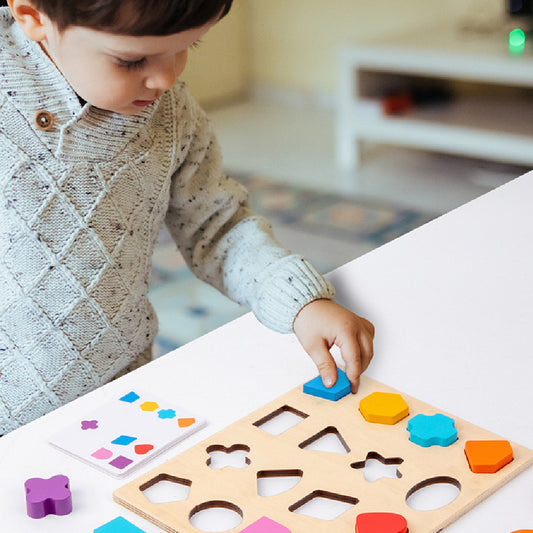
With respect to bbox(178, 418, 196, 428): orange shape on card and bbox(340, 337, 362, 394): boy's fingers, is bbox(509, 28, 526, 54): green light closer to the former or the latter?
bbox(340, 337, 362, 394): boy's fingers

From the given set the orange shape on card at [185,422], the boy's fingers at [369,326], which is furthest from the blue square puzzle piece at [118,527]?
the boy's fingers at [369,326]

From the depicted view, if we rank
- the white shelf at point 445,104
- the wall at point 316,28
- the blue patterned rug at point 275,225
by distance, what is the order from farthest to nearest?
the wall at point 316,28 → the white shelf at point 445,104 → the blue patterned rug at point 275,225

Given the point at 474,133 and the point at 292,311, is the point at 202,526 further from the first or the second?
the point at 474,133

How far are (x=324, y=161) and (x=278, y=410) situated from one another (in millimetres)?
2515

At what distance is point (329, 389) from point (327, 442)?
62mm

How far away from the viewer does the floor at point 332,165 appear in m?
2.79

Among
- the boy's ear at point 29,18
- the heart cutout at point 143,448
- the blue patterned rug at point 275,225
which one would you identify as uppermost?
the boy's ear at point 29,18

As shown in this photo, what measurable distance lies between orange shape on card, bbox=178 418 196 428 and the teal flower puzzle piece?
0.55 ft

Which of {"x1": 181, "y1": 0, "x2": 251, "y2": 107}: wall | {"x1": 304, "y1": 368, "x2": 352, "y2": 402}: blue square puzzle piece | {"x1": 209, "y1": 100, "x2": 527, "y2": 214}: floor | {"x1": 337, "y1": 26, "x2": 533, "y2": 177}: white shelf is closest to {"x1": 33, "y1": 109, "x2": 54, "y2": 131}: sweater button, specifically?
{"x1": 304, "y1": 368, "x2": 352, "y2": 402}: blue square puzzle piece

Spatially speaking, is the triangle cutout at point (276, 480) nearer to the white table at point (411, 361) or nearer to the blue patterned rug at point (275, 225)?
the white table at point (411, 361)

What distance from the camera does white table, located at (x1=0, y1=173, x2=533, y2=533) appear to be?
1.95 ft

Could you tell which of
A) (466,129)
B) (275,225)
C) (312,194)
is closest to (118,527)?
(275,225)

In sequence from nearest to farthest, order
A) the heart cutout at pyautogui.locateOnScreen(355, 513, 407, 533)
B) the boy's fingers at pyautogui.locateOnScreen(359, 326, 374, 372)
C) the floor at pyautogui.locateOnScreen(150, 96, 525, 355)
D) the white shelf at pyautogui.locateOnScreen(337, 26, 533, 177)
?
the heart cutout at pyautogui.locateOnScreen(355, 513, 407, 533) < the boy's fingers at pyautogui.locateOnScreen(359, 326, 374, 372) < the floor at pyautogui.locateOnScreen(150, 96, 525, 355) < the white shelf at pyautogui.locateOnScreen(337, 26, 533, 177)

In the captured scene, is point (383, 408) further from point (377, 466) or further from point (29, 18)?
point (29, 18)
